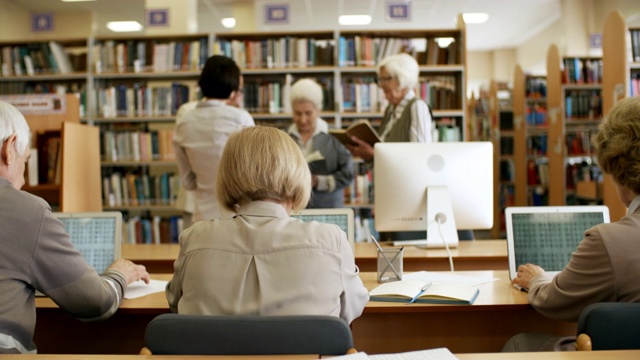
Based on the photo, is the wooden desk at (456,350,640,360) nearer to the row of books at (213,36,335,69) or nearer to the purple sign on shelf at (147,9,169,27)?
the row of books at (213,36,335,69)

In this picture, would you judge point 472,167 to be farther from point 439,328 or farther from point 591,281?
point 591,281

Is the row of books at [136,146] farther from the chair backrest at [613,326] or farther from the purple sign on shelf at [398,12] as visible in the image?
the chair backrest at [613,326]

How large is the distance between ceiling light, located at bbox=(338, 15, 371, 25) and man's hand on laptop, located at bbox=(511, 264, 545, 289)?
26.1 ft

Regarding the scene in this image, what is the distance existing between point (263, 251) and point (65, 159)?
251 cm

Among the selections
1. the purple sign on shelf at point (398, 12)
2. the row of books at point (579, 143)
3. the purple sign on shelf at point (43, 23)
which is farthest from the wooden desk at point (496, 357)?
the row of books at point (579, 143)

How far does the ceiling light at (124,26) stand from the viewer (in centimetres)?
936

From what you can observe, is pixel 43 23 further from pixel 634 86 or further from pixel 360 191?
pixel 634 86

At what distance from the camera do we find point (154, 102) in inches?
209

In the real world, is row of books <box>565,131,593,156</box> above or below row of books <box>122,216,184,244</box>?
above

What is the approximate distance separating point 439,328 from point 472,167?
82 cm

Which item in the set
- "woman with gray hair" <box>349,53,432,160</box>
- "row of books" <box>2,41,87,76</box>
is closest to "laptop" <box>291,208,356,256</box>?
"woman with gray hair" <box>349,53,432,160</box>

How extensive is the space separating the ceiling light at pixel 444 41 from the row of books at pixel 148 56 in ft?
6.66

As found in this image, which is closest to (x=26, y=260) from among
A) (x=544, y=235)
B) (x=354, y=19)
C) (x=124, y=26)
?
(x=544, y=235)

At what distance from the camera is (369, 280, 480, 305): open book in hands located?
1.74 metres
